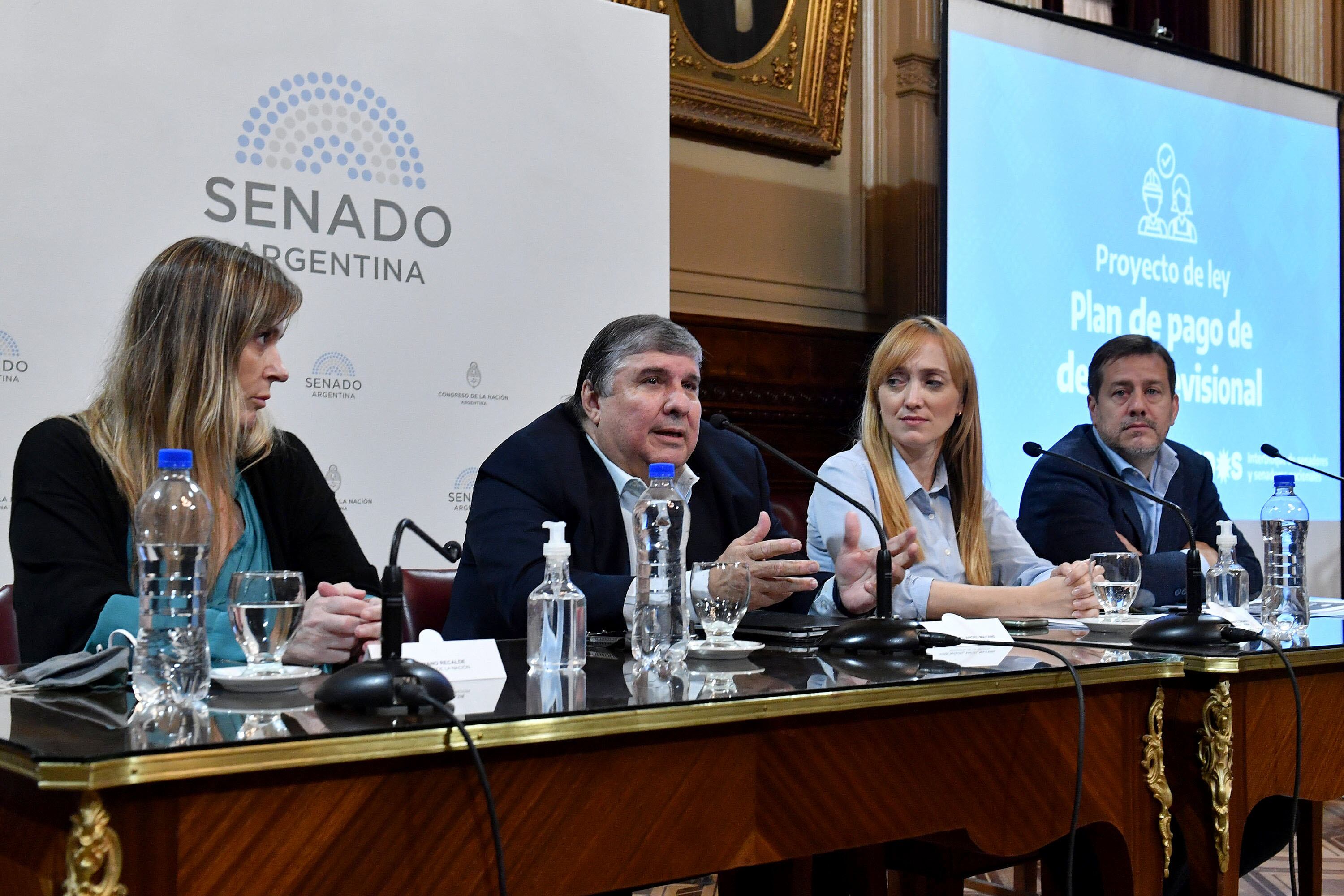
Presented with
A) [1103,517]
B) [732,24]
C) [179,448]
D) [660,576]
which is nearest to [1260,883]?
[1103,517]

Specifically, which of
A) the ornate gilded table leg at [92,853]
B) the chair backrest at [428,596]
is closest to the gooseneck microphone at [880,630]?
the chair backrest at [428,596]

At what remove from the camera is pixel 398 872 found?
3.57ft

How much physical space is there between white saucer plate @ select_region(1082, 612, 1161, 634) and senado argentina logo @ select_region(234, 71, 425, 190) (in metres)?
1.87


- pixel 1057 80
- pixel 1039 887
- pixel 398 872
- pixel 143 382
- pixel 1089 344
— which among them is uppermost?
pixel 1057 80

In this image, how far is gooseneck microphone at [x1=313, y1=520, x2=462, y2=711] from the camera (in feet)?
3.73

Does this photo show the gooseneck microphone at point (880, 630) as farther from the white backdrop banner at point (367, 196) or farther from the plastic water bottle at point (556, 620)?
the white backdrop banner at point (367, 196)

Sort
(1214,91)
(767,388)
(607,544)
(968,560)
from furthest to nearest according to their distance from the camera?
(1214,91) → (767,388) → (968,560) → (607,544)

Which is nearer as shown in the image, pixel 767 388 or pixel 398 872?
pixel 398 872

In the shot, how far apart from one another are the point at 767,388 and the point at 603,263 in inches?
41.2

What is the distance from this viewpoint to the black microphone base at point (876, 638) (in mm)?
1640

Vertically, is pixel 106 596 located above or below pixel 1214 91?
below

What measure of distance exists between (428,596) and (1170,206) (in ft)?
11.2

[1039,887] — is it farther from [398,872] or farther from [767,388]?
[398,872]

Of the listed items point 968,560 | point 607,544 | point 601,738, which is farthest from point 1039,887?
point 601,738
